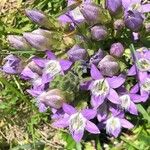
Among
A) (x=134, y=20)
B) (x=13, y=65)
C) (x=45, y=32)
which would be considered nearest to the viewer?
(x=134, y=20)

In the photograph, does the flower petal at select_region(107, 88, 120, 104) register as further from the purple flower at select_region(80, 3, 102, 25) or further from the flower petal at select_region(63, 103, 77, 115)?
the purple flower at select_region(80, 3, 102, 25)

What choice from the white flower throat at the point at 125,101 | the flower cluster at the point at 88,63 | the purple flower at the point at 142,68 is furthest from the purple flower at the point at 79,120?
the purple flower at the point at 142,68

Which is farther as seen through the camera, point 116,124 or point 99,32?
point 116,124

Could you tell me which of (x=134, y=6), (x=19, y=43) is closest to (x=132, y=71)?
(x=134, y=6)

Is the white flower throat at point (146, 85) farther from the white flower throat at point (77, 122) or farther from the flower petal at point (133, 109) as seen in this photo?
the white flower throat at point (77, 122)

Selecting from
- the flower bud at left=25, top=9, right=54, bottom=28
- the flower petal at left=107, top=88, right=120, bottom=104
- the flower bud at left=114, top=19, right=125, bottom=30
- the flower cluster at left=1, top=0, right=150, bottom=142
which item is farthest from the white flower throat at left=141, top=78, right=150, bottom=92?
the flower bud at left=25, top=9, right=54, bottom=28

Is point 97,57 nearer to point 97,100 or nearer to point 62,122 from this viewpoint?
point 97,100

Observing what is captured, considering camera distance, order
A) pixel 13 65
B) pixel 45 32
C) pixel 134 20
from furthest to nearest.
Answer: pixel 13 65 → pixel 45 32 → pixel 134 20
